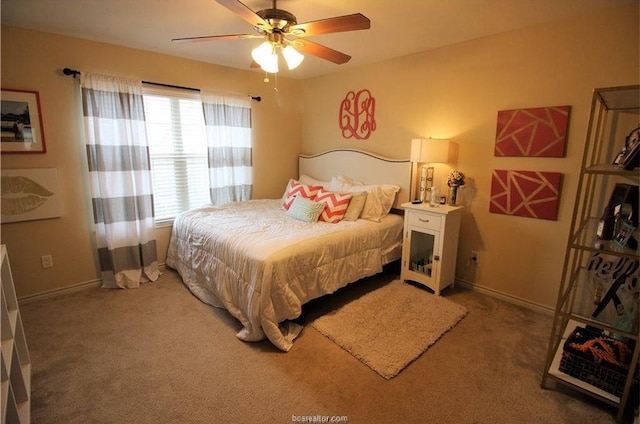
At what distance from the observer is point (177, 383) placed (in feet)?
6.04

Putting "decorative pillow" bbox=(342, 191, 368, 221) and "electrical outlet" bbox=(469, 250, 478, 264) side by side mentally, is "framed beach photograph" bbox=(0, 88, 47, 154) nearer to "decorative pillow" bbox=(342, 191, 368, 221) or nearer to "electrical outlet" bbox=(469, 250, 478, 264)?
"decorative pillow" bbox=(342, 191, 368, 221)

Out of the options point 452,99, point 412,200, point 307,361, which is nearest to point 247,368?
point 307,361

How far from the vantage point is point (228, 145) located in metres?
3.73

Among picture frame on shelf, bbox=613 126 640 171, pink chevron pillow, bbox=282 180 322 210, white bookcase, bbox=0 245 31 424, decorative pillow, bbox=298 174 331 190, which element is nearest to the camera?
white bookcase, bbox=0 245 31 424

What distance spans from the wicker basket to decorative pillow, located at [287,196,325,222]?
209cm

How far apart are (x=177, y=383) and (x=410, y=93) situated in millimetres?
3257

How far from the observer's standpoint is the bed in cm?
217

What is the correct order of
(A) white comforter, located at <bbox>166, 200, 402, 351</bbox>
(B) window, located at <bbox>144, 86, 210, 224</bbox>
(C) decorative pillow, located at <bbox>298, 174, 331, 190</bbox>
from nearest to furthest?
(A) white comforter, located at <bbox>166, 200, 402, 351</bbox> < (B) window, located at <bbox>144, 86, 210, 224</bbox> < (C) decorative pillow, located at <bbox>298, 174, 331, 190</bbox>

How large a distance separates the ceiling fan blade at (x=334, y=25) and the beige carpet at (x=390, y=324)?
2026 mm

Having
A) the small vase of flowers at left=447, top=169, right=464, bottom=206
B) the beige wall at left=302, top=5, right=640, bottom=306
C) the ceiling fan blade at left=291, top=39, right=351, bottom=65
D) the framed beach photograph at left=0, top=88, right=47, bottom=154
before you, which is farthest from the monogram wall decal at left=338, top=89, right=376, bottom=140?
the framed beach photograph at left=0, top=88, right=47, bottom=154

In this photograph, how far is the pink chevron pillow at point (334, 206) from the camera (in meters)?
3.05

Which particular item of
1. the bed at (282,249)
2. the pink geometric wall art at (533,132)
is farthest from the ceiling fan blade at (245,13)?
the pink geometric wall art at (533,132)

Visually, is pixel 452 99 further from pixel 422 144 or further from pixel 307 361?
pixel 307 361

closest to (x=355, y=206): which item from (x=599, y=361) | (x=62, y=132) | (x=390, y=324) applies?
(x=390, y=324)
